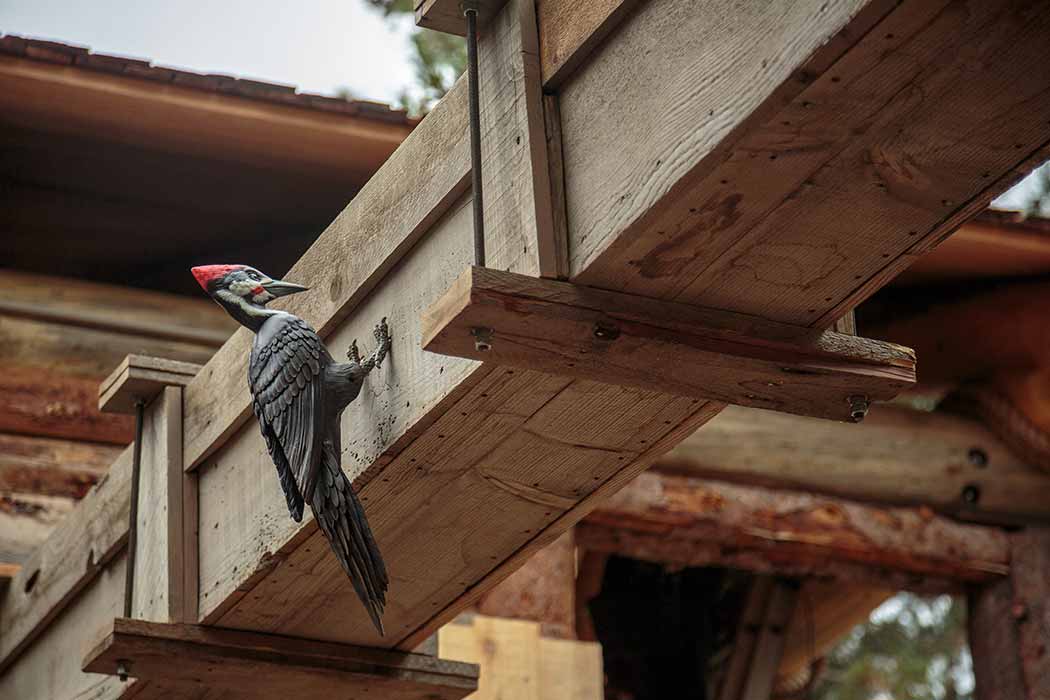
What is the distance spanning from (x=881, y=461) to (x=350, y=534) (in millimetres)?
4348

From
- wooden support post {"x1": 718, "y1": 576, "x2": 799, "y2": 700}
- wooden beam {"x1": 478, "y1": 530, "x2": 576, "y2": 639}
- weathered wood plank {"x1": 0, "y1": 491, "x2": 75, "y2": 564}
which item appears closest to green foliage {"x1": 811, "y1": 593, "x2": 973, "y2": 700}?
wooden support post {"x1": 718, "y1": 576, "x2": 799, "y2": 700}

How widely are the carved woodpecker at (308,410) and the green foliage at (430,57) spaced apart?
5.67m

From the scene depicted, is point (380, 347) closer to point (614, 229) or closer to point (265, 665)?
point (614, 229)

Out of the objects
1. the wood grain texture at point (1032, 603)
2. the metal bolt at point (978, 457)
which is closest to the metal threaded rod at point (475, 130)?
the wood grain texture at point (1032, 603)

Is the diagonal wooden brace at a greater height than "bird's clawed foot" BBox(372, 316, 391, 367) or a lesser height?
lesser

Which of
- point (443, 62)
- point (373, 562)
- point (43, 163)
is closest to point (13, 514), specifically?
point (43, 163)

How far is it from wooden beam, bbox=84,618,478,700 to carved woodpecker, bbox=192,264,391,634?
665 millimetres

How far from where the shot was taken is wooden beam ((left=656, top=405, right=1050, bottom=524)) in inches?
258

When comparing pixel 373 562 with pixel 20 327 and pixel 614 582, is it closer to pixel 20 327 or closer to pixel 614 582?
pixel 20 327

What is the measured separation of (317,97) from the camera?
588cm

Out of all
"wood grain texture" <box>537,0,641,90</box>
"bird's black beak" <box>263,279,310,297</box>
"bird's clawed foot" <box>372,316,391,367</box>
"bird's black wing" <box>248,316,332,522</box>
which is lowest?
"bird's black wing" <box>248,316,332,522</box>

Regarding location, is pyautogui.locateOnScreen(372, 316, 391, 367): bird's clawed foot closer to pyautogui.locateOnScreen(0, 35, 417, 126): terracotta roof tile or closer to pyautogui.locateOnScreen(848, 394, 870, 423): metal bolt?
pyautogui.locateOnScreen(848, 394, 870, 423): metal bolt

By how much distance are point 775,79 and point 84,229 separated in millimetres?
5200

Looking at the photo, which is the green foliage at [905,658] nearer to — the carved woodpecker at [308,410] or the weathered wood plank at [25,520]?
the weathered wood plank at [25,520]
